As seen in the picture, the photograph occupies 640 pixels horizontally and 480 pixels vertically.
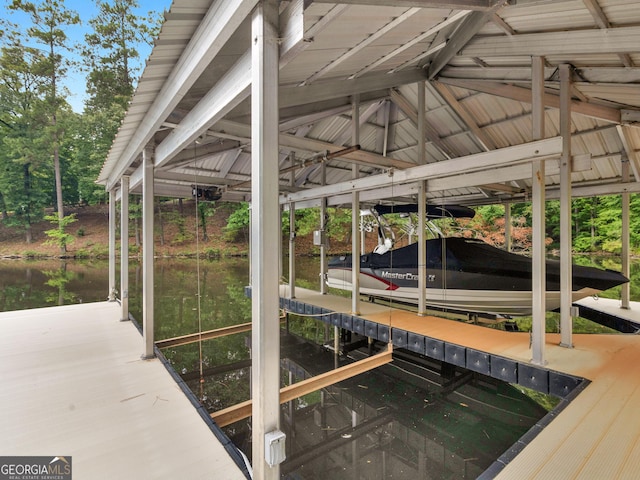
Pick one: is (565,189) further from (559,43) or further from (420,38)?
(420,38)

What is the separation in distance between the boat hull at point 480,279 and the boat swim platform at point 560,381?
2.18 feet

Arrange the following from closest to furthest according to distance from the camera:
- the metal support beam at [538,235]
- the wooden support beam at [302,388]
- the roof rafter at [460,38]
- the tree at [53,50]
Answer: the wooden support beam at [302,388], the roof rafter at [460,38], the metal support beam at [538,235], the tree at [53,50]

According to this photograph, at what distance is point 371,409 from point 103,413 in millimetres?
2789

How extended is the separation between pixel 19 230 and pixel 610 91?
2449 cm

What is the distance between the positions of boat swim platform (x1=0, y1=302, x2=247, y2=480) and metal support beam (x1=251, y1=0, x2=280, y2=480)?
0.51 m

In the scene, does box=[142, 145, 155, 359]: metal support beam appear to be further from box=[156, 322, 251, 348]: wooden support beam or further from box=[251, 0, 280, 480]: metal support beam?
box=[251, 0, 280, 480]: metal support beam

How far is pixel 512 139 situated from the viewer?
546cm

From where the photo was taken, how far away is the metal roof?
5.49 ft

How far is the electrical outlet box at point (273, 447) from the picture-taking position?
4.64 feet

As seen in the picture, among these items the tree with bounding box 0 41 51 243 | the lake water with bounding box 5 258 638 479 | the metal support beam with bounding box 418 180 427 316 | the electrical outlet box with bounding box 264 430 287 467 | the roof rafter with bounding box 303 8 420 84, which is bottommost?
the lake water with bounding box 5 258 638 479

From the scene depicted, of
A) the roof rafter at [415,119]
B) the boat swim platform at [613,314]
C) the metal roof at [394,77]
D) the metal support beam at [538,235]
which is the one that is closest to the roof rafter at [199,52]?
the metal roof at [394,77]

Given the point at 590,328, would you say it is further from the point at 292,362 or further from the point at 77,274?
the point at 77,274

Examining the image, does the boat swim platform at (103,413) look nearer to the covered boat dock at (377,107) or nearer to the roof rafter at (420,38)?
the covered boat dock at (377,107)

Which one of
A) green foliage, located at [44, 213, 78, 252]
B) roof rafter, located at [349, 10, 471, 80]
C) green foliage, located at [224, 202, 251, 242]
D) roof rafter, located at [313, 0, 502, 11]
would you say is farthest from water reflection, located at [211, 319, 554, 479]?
green foliage, located at [44, 213, 78, 252]
